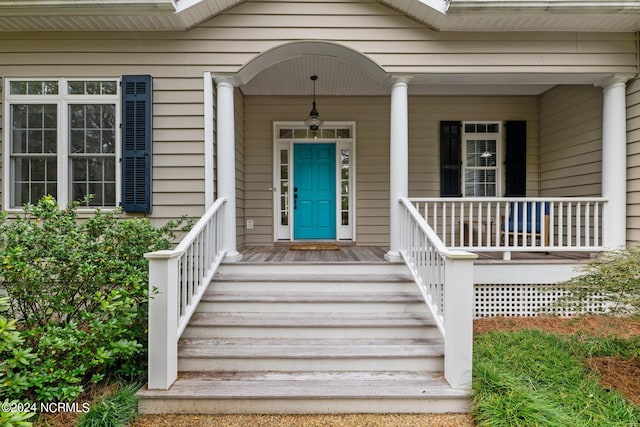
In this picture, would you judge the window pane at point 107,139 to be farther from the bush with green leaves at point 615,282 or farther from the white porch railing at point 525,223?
the bush with green leaves at point 615,282

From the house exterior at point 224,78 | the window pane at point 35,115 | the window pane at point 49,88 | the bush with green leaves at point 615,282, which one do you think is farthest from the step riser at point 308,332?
the window pane at point 49,88

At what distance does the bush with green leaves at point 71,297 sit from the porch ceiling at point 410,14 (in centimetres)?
223

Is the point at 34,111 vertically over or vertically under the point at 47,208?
over

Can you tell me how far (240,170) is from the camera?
5285 millimetres

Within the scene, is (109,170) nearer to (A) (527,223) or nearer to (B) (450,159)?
(B) (450,159)

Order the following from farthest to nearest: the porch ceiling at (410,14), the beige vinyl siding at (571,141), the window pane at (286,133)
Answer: the window pane at (286,133) < the beige vinyl siding at (571,141) < the porch ceiling at (410,14)

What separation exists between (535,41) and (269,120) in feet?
12.9

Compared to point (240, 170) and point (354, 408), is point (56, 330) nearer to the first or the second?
point (354, 408)

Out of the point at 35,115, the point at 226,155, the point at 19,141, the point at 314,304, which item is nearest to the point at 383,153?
the point at 226,155

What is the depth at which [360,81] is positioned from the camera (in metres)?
5.08

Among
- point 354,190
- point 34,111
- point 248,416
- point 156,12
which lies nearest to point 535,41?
point 354,190

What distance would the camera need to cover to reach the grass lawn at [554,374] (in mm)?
2096

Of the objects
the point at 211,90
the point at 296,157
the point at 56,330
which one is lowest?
the point at 56,330

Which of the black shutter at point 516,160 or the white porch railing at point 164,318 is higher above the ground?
the black shutter at point 516,160
